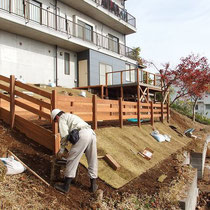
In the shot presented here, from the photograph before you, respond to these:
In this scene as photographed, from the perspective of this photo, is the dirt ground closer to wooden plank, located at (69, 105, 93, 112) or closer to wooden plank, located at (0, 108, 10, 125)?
wooden plank, located at (0, 108, 10, 125)

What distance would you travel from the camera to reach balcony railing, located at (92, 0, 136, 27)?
19.5 metres

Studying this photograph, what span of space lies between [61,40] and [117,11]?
8.70 m

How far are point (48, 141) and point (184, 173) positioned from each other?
3.96 m

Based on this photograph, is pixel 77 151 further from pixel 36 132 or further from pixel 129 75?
pixel 129 75

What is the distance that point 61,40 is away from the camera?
15.1 metres

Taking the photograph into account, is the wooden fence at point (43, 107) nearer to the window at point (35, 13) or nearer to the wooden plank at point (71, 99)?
the wooden plank at point (71, 99)

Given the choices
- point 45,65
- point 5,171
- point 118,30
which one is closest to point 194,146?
point 5,171

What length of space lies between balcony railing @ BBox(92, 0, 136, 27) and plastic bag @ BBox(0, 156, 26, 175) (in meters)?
17.3

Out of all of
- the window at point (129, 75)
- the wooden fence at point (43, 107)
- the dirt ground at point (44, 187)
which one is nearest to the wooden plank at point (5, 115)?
the wooden fence at point (43, 107)

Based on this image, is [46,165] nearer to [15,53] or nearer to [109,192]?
[109,192]

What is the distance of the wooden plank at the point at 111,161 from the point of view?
5.20 metres

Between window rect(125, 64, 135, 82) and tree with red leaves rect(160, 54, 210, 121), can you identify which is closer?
tree with red leaves rect(160, 54, 210, 121)

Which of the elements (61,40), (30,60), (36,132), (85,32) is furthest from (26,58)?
(36,132)

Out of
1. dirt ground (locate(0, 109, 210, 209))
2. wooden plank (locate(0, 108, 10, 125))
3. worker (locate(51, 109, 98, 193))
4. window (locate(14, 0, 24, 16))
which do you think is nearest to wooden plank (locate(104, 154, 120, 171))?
dirt ground (locate(0, 109, 210, 209))
